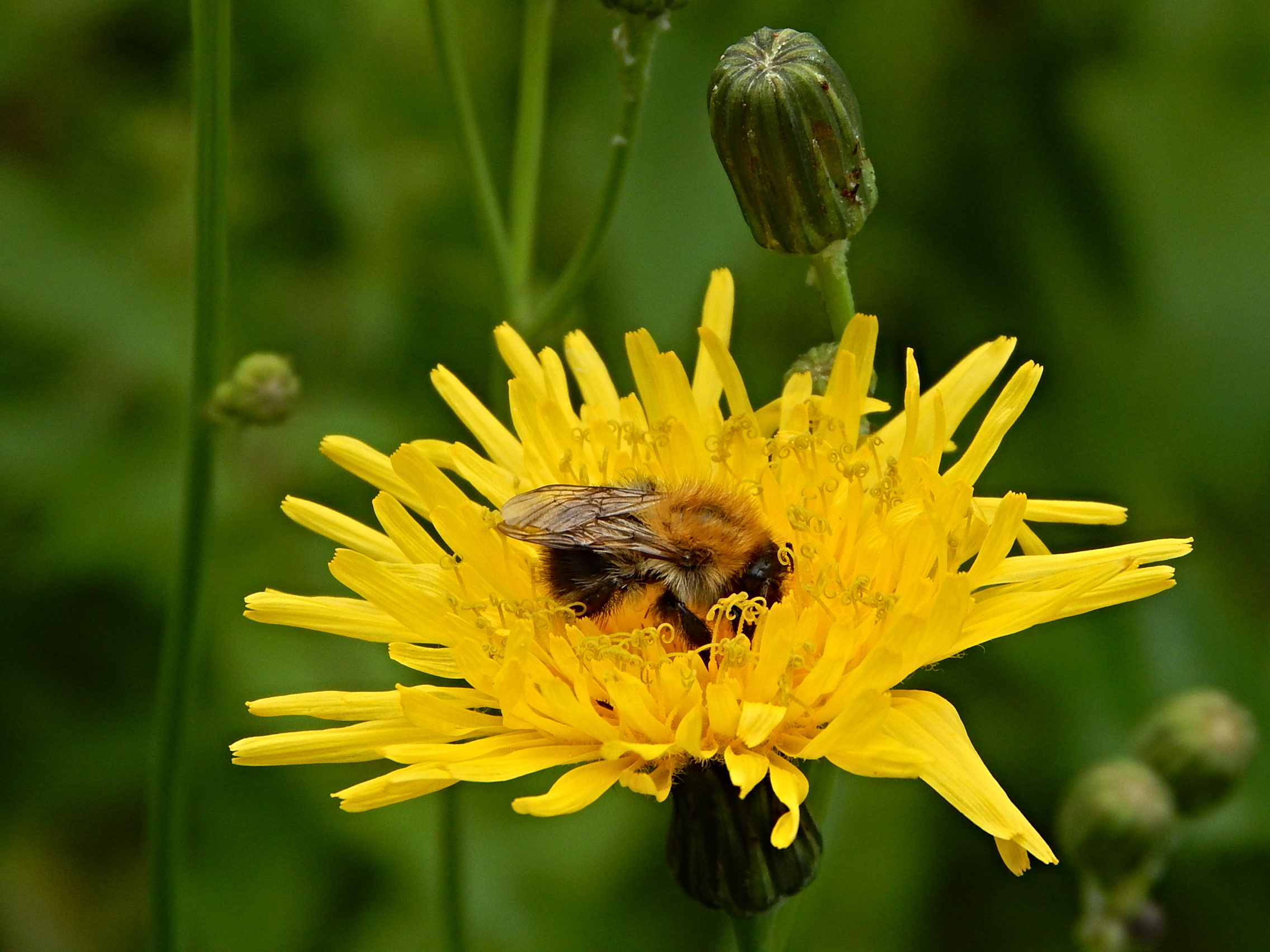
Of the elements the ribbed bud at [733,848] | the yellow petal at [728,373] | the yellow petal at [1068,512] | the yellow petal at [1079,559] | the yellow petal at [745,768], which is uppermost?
the yellow petal at [728,373]

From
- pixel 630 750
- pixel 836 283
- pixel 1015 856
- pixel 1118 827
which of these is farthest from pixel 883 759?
pixel 1118 827

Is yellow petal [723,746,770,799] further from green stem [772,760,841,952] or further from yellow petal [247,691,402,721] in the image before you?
yellow petal [247,691,402,721]

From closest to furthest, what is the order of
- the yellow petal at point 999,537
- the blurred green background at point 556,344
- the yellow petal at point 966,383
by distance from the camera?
the yellow petal at point 999,537 → the yellow petal at point 966,383 → the blurred green background at point 556,344

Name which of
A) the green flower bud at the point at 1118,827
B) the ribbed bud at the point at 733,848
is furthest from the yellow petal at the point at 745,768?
the green flower bud at the point at 1118,827

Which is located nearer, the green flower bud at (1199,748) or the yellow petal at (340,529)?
the yellow petal at (340,529)

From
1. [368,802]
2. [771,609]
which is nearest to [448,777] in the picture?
[368,802]

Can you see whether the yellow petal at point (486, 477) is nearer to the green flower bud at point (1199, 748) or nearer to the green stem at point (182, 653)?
the green stem at point (182, 653)
